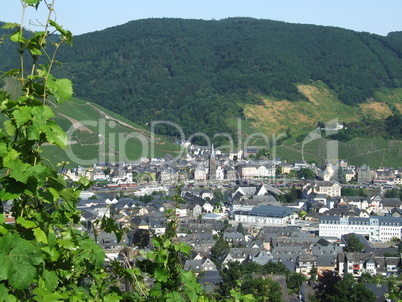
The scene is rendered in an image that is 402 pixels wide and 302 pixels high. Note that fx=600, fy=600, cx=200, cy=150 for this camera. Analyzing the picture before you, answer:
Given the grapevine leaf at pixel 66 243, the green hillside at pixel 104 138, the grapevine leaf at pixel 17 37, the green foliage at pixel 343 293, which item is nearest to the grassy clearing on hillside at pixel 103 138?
the green hillside at pixel 104 138

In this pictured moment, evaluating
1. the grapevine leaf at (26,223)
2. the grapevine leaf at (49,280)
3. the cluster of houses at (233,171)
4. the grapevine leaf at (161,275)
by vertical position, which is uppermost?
the grapevine leaf at (26,223)

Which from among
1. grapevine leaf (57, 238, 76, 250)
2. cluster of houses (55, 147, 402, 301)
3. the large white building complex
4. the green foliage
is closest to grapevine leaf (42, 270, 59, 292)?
grapevine leaf (57, 238, 76, 250)

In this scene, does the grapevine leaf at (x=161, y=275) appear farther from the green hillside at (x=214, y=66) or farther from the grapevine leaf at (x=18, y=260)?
the green hillside at (x=214, y=66)

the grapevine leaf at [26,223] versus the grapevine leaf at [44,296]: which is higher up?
the grapevine leaf at [26,223]

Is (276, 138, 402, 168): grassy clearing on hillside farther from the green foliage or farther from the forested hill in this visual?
the green foliage

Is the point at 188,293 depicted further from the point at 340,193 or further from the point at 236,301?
the point at 340,193

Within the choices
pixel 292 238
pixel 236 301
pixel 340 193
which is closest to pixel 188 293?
pixel 236 301

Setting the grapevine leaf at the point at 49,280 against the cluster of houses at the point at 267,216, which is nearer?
the grapevine leaf at the point at 49,280
